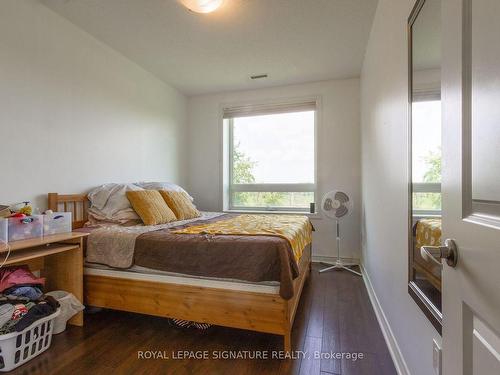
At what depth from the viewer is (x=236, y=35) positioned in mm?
2586

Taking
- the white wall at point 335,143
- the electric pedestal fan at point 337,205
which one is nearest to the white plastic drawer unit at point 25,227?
the electric pedestal fan at point 337,205

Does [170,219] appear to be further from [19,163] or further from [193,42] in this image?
[193,42]

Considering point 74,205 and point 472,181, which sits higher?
point 472,181

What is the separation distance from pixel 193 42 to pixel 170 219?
6.05 ft

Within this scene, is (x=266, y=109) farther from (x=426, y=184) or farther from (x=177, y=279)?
(x=426, y=184)

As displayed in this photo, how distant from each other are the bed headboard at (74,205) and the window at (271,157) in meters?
2.10

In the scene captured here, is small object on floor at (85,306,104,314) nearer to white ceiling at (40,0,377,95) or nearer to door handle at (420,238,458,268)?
door handle at (420,238,458,268)

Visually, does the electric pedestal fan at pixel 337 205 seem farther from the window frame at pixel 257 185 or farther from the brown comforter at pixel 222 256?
the brown comforter at pixel 222 256

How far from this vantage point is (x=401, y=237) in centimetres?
145

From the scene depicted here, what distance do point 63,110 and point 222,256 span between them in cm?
196

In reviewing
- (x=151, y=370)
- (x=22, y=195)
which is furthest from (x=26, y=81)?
(x=151, y=370)

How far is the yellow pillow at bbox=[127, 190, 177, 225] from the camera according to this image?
2.46 m

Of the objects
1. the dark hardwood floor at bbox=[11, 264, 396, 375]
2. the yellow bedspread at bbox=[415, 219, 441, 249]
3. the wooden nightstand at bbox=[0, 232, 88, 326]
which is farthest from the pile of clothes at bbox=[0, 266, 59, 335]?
the yellow bedspread at bbox=[415, 219, 441, 249]

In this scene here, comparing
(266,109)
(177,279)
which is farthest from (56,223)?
(266,109)
